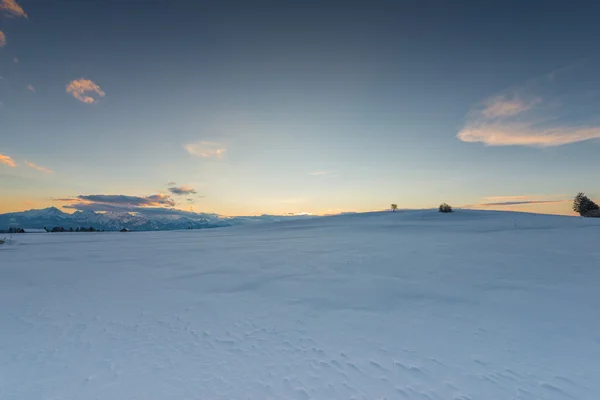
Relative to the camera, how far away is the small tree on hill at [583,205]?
26188mm

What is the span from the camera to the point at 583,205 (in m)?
26.9

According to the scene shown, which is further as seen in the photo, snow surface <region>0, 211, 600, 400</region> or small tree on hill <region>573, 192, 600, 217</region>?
small tree on hill <region>573, 192, 600, 217</region>

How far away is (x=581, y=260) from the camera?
29.6ft

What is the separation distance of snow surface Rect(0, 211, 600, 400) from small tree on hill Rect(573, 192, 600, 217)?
22.7m

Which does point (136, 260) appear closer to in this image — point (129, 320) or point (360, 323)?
point (129, 320)

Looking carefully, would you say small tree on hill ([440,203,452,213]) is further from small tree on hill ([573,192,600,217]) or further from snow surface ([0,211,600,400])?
snow surface ([0,211,600,400])

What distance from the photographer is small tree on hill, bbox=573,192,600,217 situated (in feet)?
85.9

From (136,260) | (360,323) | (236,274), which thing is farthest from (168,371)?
(136,260)

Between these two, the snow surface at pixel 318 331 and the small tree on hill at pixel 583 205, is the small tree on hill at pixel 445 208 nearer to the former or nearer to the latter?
the small tree on hill at pixel 583 205

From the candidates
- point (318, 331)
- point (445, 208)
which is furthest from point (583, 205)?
point (318, 331)

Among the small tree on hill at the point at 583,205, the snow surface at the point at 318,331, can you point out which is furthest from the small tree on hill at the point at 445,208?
the snow surface at the point at 318,331

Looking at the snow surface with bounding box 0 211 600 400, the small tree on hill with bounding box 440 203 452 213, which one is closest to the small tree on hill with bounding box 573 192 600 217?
the small tree on hill with bounding box 440 203 452 213

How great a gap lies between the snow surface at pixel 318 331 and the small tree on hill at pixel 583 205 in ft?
74.6

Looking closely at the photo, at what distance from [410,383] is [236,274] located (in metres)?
6.86
